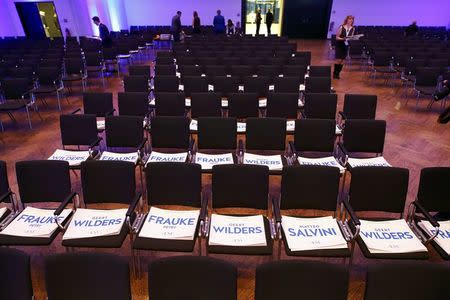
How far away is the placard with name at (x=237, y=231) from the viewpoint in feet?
8.97

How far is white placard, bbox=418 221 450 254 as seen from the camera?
2702 mm

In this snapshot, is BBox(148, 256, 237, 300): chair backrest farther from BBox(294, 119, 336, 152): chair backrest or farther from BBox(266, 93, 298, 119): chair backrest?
BBox(266, 93, 298, 119): chair backrest

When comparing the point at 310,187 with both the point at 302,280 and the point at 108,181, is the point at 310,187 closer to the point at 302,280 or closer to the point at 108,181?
the point at 302,280

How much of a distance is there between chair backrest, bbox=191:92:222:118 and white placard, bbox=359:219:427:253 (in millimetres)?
2849

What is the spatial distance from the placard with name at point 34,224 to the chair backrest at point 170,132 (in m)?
1.48

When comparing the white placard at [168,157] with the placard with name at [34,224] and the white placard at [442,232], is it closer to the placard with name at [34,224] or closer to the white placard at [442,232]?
the placard with name at [34,224]

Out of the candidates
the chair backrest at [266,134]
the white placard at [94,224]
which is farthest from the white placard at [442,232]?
the white placard at [94,224]

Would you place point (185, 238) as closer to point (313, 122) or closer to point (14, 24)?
point (313, 122)

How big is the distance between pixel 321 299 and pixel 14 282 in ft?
6.19

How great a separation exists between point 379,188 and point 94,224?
8.41 feet

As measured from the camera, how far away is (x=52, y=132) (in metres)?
6.21

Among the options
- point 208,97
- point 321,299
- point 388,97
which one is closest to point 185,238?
point 321,299

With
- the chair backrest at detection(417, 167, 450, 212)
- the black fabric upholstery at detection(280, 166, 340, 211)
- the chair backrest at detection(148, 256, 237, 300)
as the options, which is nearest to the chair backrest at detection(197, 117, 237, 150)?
the black fabric upholstery at detection(280, 166, 340, 211)

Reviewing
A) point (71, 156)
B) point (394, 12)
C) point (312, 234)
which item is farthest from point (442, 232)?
point (394, 12)
